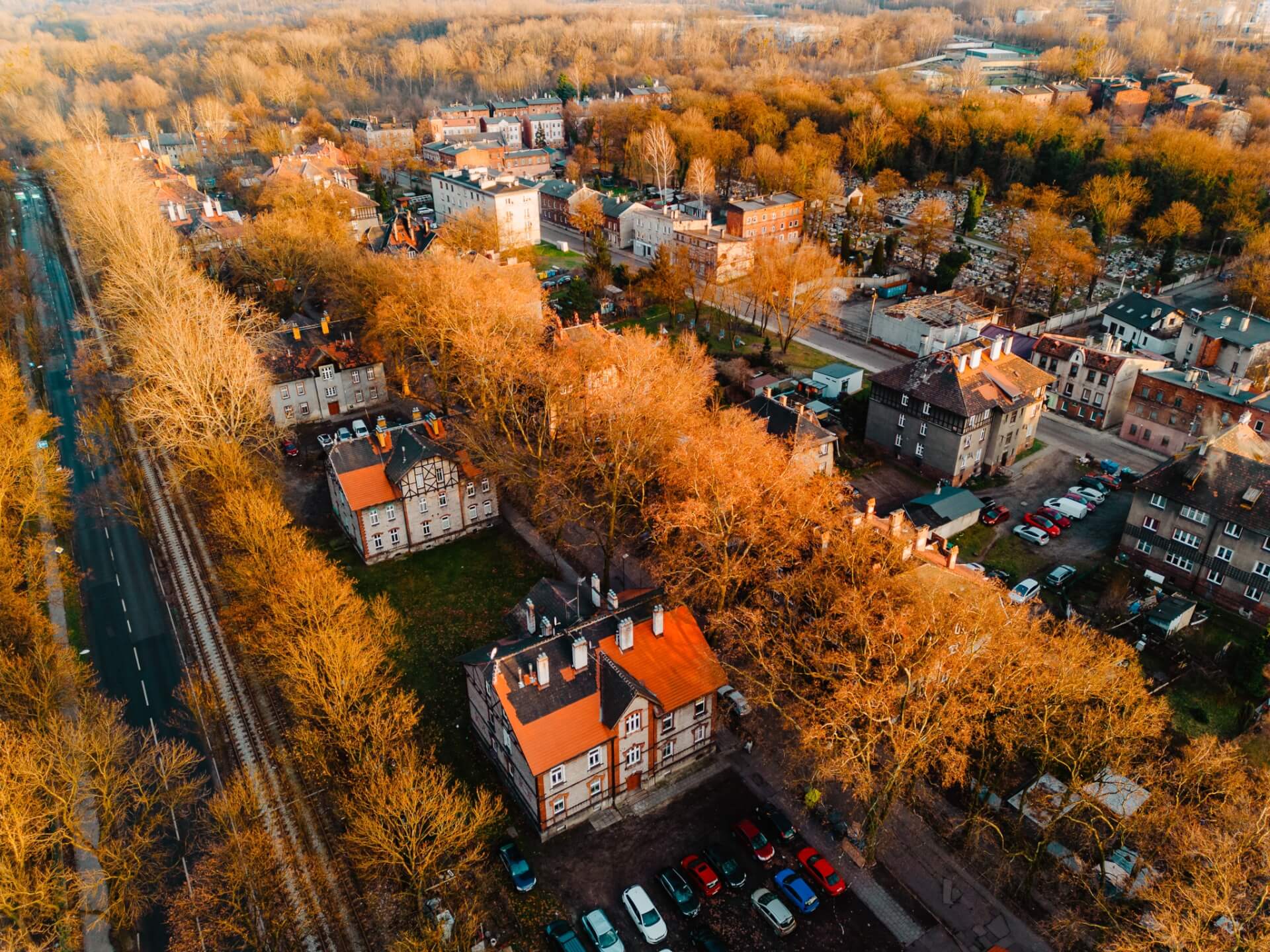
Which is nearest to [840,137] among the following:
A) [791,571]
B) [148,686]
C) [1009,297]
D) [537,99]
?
[1009,297]

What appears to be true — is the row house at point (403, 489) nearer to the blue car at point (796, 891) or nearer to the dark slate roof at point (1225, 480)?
the blue car at point (796, 891)

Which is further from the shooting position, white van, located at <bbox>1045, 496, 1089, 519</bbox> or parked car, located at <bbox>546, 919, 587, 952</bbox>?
white van, located at <bbox>1045, 496, 1089, 519</bbox>

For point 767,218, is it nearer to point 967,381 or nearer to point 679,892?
point 967,381

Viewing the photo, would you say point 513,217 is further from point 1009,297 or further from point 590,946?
point 590,946

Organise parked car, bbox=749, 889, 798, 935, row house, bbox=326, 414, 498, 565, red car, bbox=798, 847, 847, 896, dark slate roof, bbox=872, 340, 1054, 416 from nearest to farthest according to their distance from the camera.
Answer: parked car, bbox=749, 889, 798, 935 → red car, bbox=798, 847, 847, 896 → row house, bbox=326, 414, 498, 565 → dark slate roof, bbox=872, 340, 1054, 416

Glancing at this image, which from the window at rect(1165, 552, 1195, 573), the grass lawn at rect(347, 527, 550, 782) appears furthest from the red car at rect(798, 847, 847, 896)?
the window at rect(1165, 552, 1195, 573)

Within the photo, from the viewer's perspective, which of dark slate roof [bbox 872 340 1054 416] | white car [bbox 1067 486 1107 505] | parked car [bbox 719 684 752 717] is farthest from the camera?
dark slate roof [bbox 872 340 1054 416]

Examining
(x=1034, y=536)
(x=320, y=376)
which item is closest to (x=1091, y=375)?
(x=1034, y=536)

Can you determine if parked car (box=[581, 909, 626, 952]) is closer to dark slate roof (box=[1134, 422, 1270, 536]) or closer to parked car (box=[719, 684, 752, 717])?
parked car (box=[719, 684, 752, 717])
